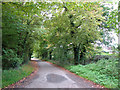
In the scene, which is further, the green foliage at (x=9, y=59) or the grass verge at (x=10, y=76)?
the green foliage at (x=9, y=59)

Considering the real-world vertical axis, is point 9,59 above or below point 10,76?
above

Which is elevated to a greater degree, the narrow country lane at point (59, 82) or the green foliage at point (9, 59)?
the green foliage at point (9, 59)

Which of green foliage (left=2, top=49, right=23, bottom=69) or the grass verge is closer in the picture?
the grass verge

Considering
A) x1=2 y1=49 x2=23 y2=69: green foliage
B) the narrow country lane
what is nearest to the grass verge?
x1=2 y1=49 x2=23 y2=69: green foliage

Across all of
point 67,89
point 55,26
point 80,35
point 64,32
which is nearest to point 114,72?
point 67,89

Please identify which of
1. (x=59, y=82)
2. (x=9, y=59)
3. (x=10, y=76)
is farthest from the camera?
(x=9, y=59)

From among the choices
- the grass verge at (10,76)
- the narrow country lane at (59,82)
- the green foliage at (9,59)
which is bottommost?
the narrow country lane at (59,82)

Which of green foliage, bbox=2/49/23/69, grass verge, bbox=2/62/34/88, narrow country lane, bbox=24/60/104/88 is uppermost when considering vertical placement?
green foliage, bbox=2/49/23/69

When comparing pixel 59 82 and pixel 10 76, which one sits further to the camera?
pixel 10 76

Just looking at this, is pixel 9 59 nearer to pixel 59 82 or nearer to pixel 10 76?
pixel 10 76

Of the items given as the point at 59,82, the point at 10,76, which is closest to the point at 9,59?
the point at 10,76

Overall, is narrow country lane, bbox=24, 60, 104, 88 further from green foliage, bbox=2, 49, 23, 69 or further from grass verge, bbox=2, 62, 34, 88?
green foliage, bbox=2, 49, 23, 69

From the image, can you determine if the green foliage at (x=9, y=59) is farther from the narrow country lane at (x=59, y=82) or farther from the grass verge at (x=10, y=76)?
the narrow country lane at (x=59, y=82)

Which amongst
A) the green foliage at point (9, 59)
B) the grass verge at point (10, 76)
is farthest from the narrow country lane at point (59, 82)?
the green foliage at point (9, 59)
